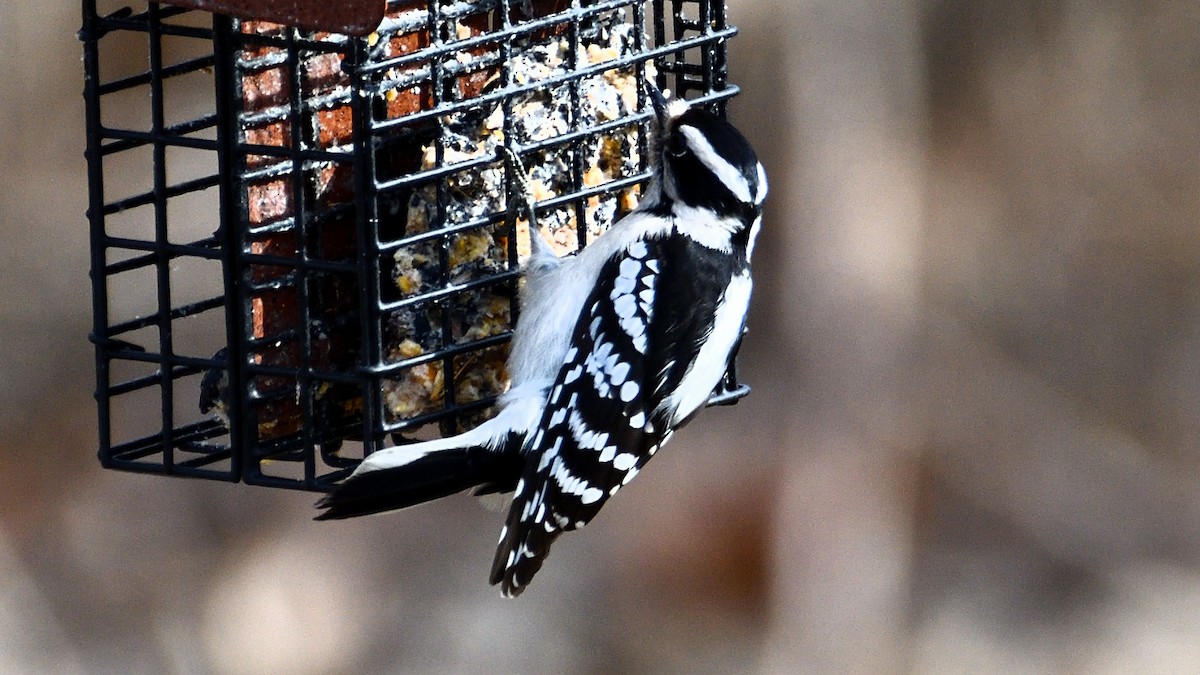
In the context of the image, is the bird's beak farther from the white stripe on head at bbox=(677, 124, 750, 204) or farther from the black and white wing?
the black and white wing

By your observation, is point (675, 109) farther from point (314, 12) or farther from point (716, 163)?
point (314, 12)

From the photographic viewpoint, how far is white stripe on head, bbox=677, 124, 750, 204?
9.53ft

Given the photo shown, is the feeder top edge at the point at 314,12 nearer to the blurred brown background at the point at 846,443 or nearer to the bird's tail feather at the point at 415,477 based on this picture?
the bird's tail feather at the point at 415,477

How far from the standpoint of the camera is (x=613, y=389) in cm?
289

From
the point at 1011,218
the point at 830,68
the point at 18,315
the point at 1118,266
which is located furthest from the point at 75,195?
the point at 1118,266

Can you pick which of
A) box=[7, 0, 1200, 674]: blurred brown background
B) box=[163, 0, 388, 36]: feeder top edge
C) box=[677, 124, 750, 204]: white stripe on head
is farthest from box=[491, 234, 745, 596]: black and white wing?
box=[7, 0, 1200, 674]: blurred brown background

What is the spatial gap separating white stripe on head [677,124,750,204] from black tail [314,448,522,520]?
624 millimetres

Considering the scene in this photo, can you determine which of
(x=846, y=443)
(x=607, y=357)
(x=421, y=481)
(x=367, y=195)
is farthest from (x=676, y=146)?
(x=846, y=443)

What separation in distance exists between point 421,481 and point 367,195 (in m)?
0.52

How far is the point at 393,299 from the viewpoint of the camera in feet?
9.37

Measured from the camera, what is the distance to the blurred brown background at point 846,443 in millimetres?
4969

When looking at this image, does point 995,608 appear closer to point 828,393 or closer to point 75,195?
point 828,393

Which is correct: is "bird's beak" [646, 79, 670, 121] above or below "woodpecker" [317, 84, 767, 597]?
above

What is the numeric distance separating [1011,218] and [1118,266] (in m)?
0.44
